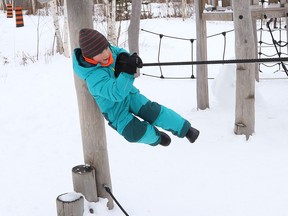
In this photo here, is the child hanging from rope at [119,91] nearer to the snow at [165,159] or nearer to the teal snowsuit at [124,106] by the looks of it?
the teal snowsuit at [124,106]

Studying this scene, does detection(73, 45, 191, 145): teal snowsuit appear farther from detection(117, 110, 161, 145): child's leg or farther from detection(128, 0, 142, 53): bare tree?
detection(128, 0, 142, 53): bare tree

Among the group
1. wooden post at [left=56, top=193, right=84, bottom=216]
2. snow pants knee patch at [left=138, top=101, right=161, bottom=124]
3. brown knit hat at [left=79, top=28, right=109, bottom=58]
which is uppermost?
brown knit hat at [left=79, top=28, right=109, bottom=58]

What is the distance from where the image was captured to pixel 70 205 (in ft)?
9.36

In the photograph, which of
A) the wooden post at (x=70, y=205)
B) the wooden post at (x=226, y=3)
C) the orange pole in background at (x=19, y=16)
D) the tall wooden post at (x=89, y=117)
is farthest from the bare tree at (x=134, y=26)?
the orange pole in background at (x=19, y=16)

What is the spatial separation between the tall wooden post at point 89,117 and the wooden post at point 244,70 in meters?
2.03

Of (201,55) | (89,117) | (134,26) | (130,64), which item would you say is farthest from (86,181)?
(134,26)

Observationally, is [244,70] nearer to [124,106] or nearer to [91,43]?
[124,106]

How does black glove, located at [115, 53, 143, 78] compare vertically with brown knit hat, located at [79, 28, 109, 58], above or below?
below

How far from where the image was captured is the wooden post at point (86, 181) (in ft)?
9.86

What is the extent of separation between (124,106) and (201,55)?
319cm

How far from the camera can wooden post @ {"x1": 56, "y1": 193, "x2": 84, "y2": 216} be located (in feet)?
9.35

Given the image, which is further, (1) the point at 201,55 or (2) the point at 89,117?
(1) the point at 201,55

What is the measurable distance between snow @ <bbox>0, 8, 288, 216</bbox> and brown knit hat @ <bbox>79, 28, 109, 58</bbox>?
3.72ft

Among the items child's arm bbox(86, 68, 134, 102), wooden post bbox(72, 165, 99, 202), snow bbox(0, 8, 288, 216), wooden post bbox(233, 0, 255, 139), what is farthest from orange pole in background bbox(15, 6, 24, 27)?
child's arm bbox(86, 68, 134, 102)
